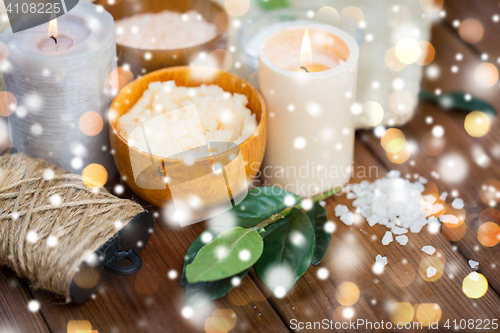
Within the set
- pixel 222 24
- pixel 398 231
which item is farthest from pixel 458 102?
pixel 222 24

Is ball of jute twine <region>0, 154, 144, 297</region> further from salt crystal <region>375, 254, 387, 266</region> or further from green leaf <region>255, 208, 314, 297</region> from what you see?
salt crystal <region>375, 254, 387, 266</region>

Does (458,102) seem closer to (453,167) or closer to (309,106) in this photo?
(453,167)

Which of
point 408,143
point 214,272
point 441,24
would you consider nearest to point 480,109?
point 408,143

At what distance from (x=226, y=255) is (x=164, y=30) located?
36 centimetres

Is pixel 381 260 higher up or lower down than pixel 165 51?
lower down

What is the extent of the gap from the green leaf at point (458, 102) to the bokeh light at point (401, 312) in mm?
365

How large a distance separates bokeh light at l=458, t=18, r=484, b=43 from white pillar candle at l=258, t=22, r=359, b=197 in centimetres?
40

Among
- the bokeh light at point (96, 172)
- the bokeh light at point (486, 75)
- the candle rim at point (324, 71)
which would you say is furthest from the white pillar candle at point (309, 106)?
the bokeh light at point (486, 75)

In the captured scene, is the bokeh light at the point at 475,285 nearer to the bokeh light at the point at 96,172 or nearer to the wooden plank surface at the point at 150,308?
the wooden plank surface at the point at 150,308

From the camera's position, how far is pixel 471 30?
33.7 inches

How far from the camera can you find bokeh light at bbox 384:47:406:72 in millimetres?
655

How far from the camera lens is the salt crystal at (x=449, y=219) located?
22.3 inches

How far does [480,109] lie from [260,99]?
0.37 metres

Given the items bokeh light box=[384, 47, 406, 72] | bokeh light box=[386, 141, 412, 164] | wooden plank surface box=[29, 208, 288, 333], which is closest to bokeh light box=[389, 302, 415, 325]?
wooden plank surface box=[29, 208, 288, 333]
